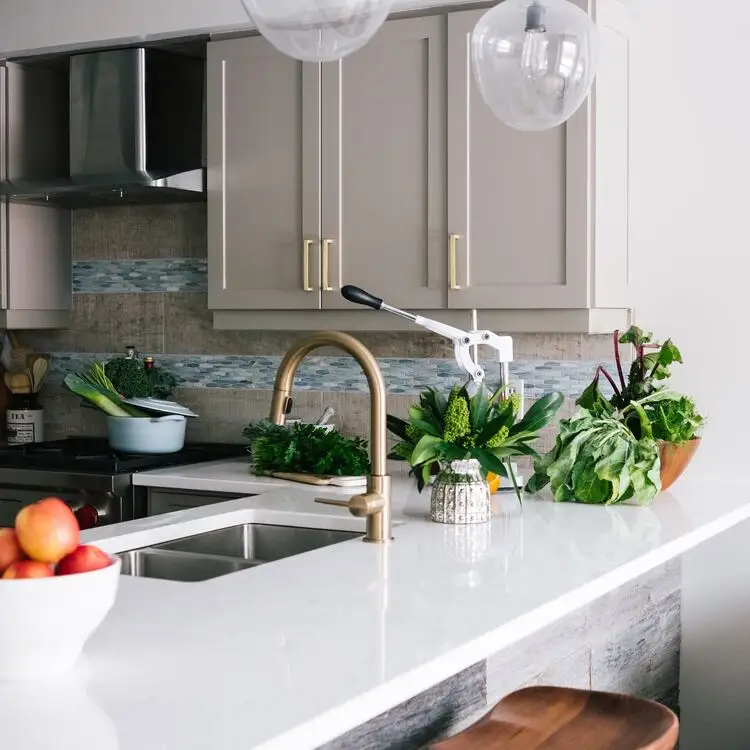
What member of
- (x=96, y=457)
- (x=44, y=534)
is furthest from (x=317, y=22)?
(x=96, y=457)

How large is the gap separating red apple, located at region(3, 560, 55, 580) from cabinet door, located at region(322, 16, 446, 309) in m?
2.09

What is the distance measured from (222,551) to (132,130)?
1644 mm

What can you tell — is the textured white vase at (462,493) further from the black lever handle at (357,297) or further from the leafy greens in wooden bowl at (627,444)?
the black lever handle at (357,297)

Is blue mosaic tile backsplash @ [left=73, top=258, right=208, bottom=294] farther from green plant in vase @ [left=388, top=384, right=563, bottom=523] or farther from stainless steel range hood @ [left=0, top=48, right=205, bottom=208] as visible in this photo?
green plant in vase @ [left=388, top=384, right=563, bottom=523]

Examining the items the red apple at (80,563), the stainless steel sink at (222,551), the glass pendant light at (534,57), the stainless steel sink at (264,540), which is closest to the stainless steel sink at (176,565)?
the stainless steel sink at (222,551)

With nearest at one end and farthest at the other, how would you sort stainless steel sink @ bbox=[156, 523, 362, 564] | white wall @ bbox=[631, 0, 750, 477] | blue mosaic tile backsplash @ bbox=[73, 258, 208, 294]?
1. stainless steel sink @ bbox=[156, 523, 362, 564]
2. white wall @ bbox=[631, 0, 750, 477]
3. blue mosaic tile backsplash @ bbox=[73, 258, 208, 294]

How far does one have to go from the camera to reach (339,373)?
13.0 feet

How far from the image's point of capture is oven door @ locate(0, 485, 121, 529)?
11.4 ft

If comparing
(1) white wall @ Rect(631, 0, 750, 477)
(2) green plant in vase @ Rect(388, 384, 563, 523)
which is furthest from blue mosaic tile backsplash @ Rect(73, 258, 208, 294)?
(2) green plant in vase @ Rect(388, 384, 563, 523)

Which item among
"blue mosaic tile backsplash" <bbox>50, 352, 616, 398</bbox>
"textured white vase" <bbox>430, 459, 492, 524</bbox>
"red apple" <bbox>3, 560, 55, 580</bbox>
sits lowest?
"textured white vase" <bbox>430, 459, 492, 524</bbox>

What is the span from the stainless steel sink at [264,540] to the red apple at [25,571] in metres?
1.19

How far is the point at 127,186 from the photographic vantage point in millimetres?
3787

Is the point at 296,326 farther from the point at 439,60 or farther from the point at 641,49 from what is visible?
the point at 641,49

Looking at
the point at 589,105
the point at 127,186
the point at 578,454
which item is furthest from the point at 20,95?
the point at 578,454
